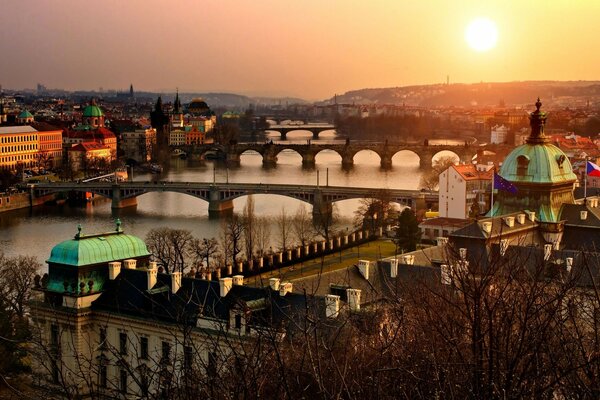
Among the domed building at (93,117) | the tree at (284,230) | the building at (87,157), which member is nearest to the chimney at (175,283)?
the tree at (284,230)

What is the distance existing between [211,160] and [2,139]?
60.0 feet

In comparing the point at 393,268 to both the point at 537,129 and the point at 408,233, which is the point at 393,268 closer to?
the point at 537,129

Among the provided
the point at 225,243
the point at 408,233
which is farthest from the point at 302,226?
the point at 408,233

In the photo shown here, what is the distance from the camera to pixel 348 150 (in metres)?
57.2

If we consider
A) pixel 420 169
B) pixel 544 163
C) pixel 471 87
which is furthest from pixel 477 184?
pixel 471 87

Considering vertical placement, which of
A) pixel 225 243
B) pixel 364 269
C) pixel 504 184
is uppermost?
pixel 504 184

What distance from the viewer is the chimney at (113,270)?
41.4 ft

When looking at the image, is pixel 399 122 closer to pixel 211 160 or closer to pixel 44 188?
pixel 211 160

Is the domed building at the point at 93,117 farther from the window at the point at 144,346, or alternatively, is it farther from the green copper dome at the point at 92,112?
the window at the point at 144,346

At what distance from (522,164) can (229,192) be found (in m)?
18.5

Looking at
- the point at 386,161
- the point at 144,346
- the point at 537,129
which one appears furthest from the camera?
the point at 386,161

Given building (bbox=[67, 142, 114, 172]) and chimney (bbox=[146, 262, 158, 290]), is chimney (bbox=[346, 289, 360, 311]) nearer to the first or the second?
chimney (bbox=[146, 262, 158, 290])

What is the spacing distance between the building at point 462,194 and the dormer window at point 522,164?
866 centimetres

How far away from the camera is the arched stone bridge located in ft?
180
